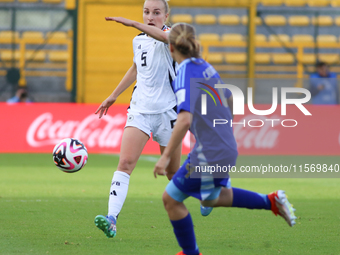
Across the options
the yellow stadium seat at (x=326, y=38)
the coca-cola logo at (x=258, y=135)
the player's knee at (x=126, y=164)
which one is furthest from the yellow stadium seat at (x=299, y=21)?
the player's knee at (x=126, y=164)

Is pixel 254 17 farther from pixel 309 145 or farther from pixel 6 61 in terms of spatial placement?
pixel 6 61

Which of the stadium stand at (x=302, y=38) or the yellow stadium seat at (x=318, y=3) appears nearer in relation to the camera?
the stadium stand at (x=302, y=38)

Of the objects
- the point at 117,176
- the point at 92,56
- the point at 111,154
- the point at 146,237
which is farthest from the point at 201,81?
the point at 92,56

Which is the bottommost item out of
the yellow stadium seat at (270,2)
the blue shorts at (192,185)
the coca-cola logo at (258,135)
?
the coca-cola logo at (258,135)

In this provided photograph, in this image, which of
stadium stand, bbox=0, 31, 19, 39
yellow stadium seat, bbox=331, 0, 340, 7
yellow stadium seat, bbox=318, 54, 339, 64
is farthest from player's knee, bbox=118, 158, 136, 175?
yellow stadium seat, bbox=331, 0, 340, 7

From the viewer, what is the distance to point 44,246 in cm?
462

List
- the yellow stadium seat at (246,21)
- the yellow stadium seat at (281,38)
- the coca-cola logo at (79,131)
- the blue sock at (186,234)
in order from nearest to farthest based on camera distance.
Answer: the blue sock at (186,234)
the coca-cola logo at (79,131)
the yellow stadium seat at (246,21)
the yellow stadium seat at (281,38)

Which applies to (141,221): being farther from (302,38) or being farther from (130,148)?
(302,38)

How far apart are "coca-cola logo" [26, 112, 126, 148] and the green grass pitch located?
3.67 meters

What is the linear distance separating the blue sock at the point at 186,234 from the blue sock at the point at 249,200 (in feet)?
1.30

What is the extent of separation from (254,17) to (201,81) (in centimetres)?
1444

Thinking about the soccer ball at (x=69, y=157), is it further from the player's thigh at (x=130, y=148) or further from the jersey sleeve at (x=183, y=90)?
the jersey sleeve at (x=183, y=90)

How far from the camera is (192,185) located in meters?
3.81

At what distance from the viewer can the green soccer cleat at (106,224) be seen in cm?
444
